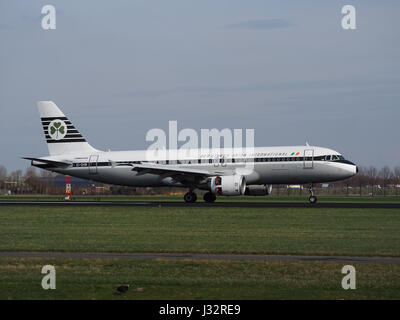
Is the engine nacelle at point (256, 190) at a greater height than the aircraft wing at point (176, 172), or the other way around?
the aircraft wing at point (176, 172)

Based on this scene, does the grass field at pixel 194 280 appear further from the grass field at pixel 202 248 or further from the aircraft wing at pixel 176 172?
the aircraft wing at pixel 176 172

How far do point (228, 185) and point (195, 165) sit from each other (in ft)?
16.8

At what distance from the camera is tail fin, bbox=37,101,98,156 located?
59.5 m

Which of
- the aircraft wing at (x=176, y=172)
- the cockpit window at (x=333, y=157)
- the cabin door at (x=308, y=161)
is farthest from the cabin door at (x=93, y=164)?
the cockpit window at (x=333, y=157)

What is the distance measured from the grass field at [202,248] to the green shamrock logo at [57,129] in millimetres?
20431

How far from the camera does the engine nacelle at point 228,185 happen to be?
49.7 metres

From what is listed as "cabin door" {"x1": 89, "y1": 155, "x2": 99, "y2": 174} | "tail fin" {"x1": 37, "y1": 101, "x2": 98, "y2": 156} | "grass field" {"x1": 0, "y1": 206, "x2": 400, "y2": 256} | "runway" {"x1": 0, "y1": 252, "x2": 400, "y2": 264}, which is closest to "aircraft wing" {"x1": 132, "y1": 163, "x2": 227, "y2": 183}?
"cabin door" {"x1": 89, "y1": 155, "x2": 99, "y2": 174}

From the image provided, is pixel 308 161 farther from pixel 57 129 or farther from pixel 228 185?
pixel 57 129

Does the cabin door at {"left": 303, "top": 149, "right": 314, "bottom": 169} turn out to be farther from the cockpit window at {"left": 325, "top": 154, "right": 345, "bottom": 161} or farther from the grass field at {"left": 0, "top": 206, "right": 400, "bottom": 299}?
the grass field at {"left": 0, "top": 206, "right": 400, "bottom": 299}

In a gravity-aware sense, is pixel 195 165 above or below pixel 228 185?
above

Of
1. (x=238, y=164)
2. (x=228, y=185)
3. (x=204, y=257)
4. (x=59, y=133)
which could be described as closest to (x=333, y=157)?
(x=238, y=164)

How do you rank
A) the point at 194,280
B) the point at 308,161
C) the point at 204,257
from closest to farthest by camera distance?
1. the point at 194,280
2. the point at 204,257
3. the point at 308,161

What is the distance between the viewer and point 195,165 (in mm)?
54125
